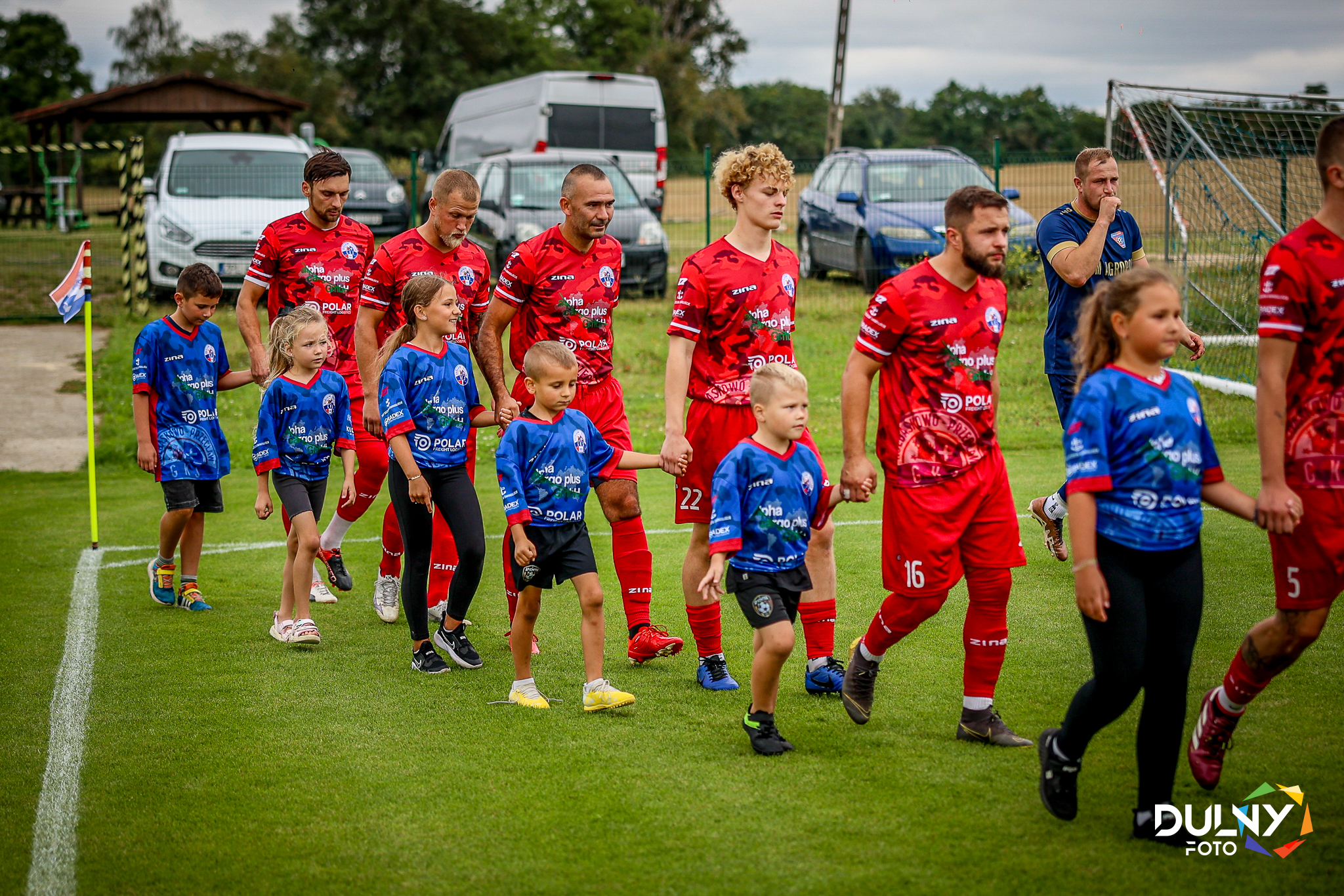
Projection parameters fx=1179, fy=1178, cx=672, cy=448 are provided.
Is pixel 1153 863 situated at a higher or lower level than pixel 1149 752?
lower

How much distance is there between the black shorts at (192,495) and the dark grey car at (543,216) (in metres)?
9.55

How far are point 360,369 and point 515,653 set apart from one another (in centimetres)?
199

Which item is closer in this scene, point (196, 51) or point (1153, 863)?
point (1153, 863)

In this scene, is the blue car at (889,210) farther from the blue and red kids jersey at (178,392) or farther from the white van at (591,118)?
the blue and red kids jersey at (178,392)

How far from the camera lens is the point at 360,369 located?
20.4 ft

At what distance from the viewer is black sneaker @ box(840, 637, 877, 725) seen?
Answer: 4648 mm

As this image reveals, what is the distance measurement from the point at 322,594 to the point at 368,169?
16.0 meters

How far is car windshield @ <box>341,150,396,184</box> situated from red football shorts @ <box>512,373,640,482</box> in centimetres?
1620

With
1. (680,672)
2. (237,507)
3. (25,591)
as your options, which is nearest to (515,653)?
(680,672)

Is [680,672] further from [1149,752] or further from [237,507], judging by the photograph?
[237,507]

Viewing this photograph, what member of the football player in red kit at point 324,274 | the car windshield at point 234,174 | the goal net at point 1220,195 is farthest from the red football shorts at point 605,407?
the car windshield at point 234,174

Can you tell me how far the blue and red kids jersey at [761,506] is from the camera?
438cm

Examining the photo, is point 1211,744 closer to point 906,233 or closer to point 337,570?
point 337,570

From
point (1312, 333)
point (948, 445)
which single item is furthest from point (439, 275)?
point (1312, 333)
